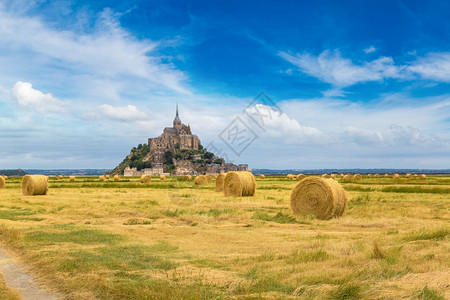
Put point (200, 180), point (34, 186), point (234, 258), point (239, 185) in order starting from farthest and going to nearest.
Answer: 1. point (200, 180)
2. point (34, 186)
3. point (239, 185)
4. point (234, 258)

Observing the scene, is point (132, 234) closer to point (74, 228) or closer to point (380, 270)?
point (74, 228)

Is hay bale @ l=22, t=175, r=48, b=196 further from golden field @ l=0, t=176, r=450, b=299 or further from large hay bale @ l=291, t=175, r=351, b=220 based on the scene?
large hay bale @ l=291, t=175, r=351, b=220

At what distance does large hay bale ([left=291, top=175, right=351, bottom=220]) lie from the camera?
1622cm

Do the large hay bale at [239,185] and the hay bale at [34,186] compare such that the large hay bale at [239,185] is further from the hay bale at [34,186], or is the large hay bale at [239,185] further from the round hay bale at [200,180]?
the round hay bale at [200,180]

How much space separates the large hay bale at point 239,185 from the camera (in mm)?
26703

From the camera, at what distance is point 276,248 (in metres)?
9.55

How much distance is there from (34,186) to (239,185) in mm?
15269

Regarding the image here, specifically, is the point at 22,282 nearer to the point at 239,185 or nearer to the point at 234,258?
the point at 234,258

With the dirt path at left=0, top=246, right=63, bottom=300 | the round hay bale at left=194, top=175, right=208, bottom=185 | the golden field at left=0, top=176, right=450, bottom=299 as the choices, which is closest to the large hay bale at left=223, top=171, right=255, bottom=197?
the golden field at left=0, top=176, right=450, bottom=299

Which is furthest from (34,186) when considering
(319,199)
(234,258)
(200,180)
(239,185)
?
(234,258)

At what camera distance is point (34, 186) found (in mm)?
30344

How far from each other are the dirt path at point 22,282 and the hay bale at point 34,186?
75.5 feet

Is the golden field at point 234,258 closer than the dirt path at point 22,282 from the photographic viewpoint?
Yes

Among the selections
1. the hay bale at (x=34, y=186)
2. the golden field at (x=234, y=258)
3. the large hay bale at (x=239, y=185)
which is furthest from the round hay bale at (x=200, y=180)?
the golden field at (x=234, y=258)
